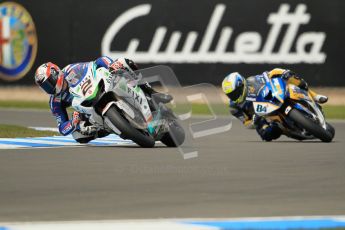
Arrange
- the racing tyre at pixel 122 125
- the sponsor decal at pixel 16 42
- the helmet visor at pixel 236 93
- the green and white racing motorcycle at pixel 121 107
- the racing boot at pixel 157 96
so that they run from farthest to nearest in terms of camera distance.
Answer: the sponsor decal at pixel 16 42, the helmet visor at pixel 236 93, the racing boot at pixel 157 96, the green and white racing motorcycle at pixel 121 107, the racing tyre at pixel 122 125

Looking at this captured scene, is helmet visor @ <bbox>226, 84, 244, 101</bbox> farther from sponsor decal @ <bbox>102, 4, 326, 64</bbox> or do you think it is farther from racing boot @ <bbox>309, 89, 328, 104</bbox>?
sponsor decal @ <bbox>102, 4, 326, 64</bbox>

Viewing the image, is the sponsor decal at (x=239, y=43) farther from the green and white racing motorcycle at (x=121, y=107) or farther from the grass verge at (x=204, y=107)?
the green and white racing motorcycle at (x=121, y=107)

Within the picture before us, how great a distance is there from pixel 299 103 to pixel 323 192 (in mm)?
6948

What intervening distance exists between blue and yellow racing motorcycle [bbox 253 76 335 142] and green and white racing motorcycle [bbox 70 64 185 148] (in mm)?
1957

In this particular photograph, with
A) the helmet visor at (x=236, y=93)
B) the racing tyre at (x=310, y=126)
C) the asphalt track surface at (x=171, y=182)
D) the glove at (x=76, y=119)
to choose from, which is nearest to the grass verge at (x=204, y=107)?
the helmet visor at (x=236, y=93)

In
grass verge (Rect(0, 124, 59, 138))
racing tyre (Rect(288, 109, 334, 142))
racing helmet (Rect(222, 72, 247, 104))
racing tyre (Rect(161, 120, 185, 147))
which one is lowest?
grass verge (Rect(0, 124, 59, 138))

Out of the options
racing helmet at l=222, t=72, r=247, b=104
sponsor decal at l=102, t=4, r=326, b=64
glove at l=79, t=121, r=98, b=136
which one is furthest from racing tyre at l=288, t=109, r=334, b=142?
sponsor decal at l=102, t=4, r=326, b=64

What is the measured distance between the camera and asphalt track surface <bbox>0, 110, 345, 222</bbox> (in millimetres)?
9117

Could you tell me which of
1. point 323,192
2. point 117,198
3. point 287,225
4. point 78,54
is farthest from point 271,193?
point 78,54

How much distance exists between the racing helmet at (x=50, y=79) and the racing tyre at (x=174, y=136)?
1.71 metres

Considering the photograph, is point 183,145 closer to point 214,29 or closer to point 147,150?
point 147,150

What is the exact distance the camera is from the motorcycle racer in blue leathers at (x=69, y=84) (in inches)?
629

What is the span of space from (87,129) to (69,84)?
719 mm

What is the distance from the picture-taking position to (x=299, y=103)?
56.5 feet
